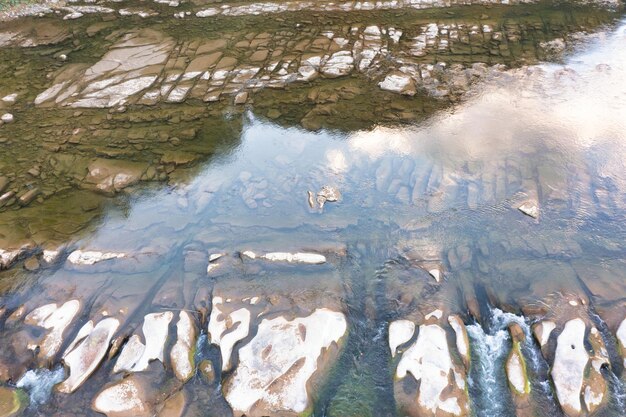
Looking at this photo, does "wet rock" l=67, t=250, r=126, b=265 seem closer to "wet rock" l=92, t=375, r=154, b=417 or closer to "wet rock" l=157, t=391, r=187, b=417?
"wet rock" l=92, t=375, r=154, b=417

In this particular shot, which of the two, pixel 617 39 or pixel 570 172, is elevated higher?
pixel 617 39

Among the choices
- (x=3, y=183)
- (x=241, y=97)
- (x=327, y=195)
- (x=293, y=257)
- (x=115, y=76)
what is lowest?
(x=293, y=257)

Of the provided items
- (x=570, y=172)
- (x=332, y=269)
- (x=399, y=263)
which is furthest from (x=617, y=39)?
(x=332, y=269)

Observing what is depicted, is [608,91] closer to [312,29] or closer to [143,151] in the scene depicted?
[312,29]

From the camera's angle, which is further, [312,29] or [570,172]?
[312,29]

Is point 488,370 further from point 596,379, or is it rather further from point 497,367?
point 596,379

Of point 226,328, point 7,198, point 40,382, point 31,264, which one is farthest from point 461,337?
point 7,198
